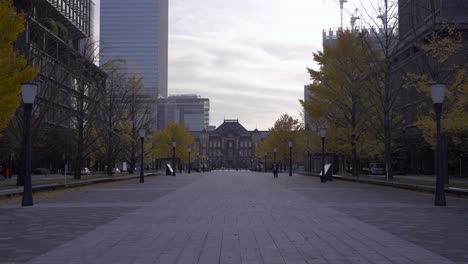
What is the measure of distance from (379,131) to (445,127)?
423 inches

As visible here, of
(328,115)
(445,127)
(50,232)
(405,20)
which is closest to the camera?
(50,232)

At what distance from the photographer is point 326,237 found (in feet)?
33.7

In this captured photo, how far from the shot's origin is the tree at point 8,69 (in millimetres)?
18953

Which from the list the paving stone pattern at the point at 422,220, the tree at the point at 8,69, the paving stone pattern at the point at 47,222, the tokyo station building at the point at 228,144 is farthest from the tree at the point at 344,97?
the tokyo station building at the point at 228,144

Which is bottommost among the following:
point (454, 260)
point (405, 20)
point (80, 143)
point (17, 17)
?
point (454, 260)

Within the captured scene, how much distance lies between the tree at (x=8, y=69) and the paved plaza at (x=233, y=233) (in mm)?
4229

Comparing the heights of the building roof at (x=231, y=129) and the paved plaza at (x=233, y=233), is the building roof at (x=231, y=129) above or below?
above

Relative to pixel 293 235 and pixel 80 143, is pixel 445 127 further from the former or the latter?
pixel 80 143

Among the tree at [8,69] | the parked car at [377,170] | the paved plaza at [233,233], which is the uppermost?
the tree at [8,69]

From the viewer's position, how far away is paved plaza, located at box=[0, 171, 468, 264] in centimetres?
833

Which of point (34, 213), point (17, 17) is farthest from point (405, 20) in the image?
point (34, 213)

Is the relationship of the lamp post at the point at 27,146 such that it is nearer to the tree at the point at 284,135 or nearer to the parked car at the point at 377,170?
the parked car at the point at 377,170

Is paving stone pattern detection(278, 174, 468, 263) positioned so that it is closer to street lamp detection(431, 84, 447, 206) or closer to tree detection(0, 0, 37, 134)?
street lamp detection(431, 84, 447, 206)

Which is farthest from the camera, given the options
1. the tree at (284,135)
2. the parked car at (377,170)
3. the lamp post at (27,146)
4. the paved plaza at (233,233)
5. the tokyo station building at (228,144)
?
the tokyo station building at (228,144)
